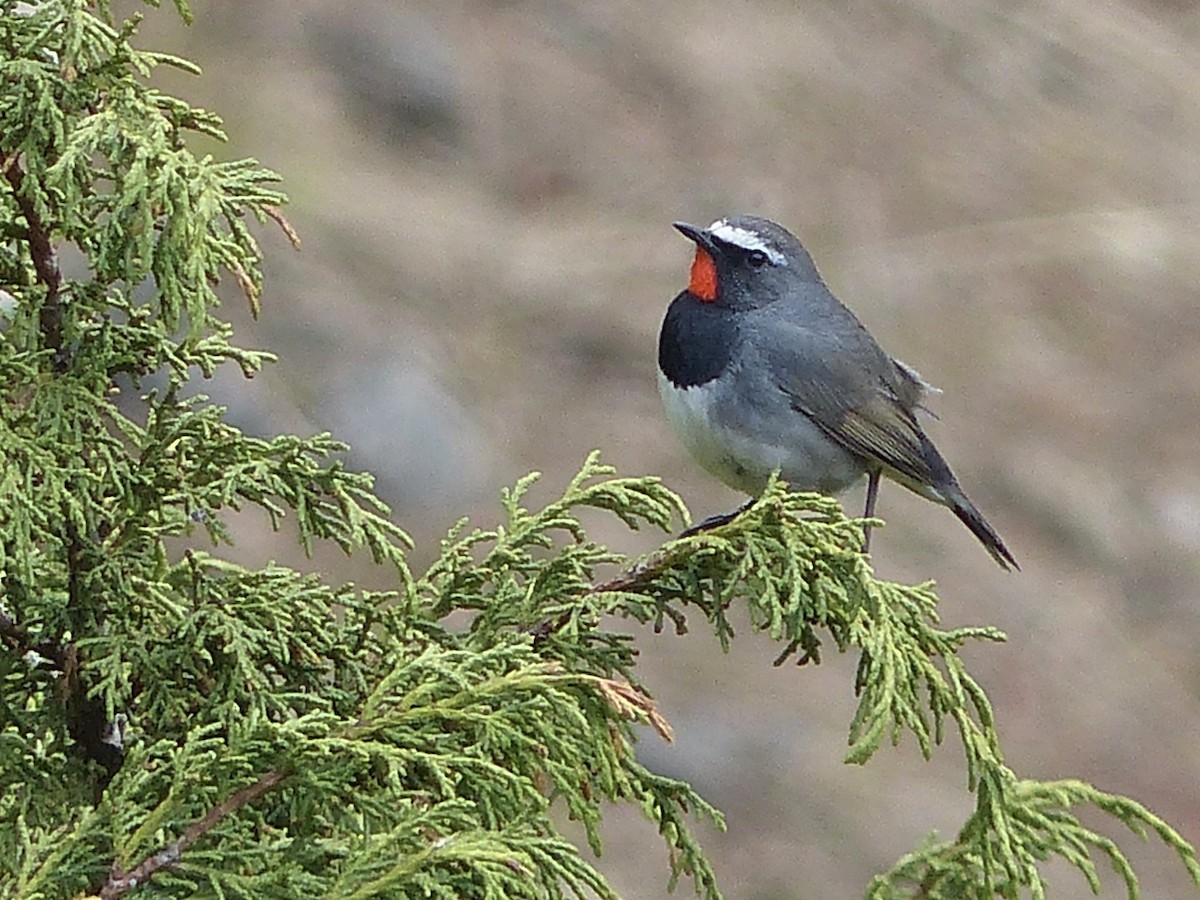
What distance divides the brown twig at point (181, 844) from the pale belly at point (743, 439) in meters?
1.69

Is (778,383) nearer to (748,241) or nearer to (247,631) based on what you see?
(748,241)

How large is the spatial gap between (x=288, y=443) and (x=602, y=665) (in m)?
0.51

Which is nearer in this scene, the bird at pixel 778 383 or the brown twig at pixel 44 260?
the brown twig at pixel 44 260

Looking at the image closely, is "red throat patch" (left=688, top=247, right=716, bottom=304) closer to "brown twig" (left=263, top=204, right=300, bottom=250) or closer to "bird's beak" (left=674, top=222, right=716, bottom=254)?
"bird's beak" (left=674, top=222, right=716, bottom=254)

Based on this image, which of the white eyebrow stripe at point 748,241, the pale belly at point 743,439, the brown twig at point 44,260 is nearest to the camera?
the brown twig at point 44,260

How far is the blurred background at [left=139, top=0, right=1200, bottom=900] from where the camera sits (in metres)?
7.30

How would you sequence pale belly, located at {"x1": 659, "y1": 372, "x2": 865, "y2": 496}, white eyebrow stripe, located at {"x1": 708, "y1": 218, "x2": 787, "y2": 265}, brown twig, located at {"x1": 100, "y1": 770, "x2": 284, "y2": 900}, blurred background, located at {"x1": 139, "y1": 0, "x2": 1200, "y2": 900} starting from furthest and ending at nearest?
blurred background, located at {"x1": 139, "y1": 0, "x2": 1200, "y2": 900} < white eyebrow stripe, located at {"x1": 708, "y1": 218, "x2": 787, "y2": 265} < pale belly, located at {"x1": 659, "y1": 372, "x2": 865, "y2": 496} < brown twig, located at {"x1": 100, "y1": 770, "x2": 284, "y2": 900}

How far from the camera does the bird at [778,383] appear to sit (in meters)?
3.61

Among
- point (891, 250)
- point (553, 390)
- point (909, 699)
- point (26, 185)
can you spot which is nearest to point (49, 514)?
point (26, 185)

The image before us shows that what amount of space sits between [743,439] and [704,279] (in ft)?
1.37

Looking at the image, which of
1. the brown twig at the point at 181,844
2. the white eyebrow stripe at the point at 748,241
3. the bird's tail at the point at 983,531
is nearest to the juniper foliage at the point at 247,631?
the brown twig at the point at 181,844

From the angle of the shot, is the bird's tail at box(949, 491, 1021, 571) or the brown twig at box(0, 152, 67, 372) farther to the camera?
the bird's tail at box(949, 491, 1021, 571)

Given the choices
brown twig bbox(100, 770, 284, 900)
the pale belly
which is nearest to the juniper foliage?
brown twig bbox(100, 770, 284, 900)

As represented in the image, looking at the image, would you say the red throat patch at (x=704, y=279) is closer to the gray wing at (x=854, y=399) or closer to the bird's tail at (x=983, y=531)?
the gray wing at (x=854, y=399)
